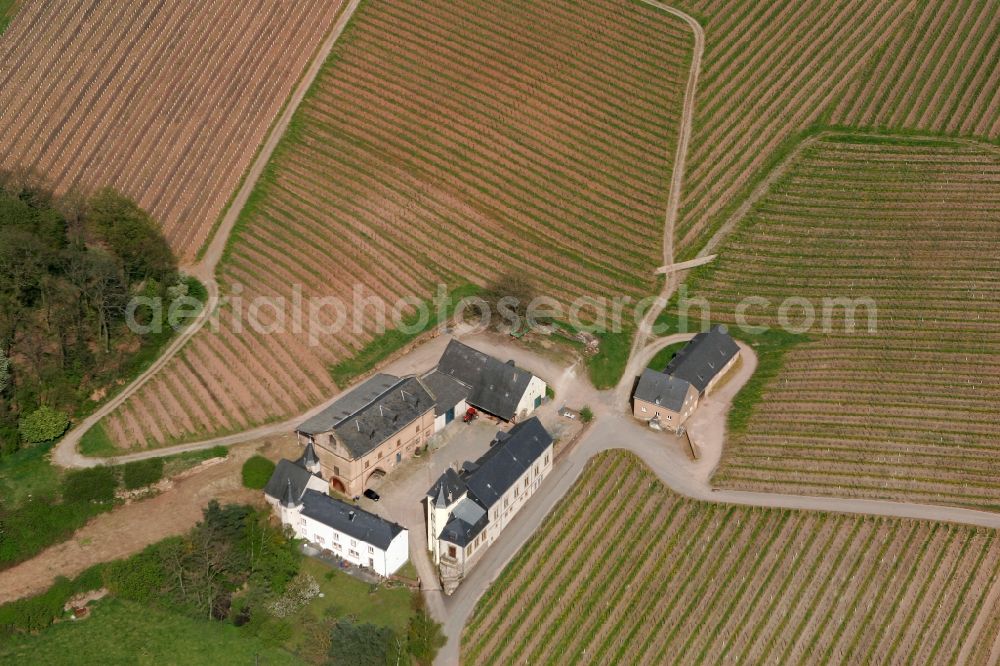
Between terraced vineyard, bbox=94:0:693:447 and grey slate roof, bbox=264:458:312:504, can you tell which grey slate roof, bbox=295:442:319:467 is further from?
terraced vineyard, bbox=94:0:693:447

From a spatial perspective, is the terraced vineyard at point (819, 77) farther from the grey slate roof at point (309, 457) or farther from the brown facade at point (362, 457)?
the grey slate roof at point (309, 457)

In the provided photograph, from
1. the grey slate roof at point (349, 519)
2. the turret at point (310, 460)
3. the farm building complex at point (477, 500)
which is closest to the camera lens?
the grey slate roof at point (349, 519)

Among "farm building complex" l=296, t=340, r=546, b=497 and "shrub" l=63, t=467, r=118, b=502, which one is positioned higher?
A: "farm building complex" l=296, t=340, r=546, b=497

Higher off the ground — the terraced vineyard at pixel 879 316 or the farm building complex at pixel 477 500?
the terraced vineyard at pixel 879 316

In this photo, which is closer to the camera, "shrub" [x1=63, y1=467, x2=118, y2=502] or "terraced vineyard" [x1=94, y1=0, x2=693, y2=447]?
"shrub" [x1=63, y1=467, x2=118, y2=502]

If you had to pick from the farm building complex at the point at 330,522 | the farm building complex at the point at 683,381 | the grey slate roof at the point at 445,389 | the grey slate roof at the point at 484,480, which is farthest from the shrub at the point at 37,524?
the farm building complex at the point at 683,381

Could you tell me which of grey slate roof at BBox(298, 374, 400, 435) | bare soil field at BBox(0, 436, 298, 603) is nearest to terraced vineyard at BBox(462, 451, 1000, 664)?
grey slate roof at BBox(298, 374, 400, 435)

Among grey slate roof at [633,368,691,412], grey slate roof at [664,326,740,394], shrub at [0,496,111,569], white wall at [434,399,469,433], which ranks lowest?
shrub at [0,496,111,569]
